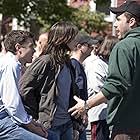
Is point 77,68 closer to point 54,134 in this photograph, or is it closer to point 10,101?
point 54,134

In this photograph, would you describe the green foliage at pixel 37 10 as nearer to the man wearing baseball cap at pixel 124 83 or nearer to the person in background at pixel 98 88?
the person in background at pixel 98 88

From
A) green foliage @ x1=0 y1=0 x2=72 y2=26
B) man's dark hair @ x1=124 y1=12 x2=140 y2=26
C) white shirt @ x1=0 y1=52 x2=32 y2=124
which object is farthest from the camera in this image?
green foliage @ x1=0 y1=0 x2=72 y2=26

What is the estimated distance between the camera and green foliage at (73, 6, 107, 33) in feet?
92.2

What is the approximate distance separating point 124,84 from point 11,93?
100cm

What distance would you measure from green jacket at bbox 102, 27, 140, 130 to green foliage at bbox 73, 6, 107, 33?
22561 mm

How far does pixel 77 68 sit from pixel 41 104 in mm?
1125

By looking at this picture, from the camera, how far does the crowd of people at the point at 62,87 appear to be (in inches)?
202

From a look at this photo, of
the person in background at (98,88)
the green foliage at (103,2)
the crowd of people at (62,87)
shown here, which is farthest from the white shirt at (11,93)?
the green foliage at (103,2)

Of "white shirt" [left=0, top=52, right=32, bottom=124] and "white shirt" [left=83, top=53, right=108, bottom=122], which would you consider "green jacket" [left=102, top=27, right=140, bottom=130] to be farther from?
"white shirt" [left=83, top=53, right=108, bottom=122]

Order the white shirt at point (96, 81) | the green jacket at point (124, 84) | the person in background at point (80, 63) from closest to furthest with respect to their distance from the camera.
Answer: the green jacket at point (124, 84), the person in background at point (80, 63), the white shirt at point (96, 81)

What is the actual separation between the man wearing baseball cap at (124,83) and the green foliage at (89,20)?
73.2 feet

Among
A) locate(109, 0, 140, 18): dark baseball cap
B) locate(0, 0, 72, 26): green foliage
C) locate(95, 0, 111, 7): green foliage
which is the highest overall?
locate(109, 0, 140, 18): dark baseball cap

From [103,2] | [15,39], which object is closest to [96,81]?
[15,39]

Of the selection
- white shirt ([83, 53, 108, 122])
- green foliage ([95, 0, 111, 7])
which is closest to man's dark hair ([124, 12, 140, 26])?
white shirt ([83, 53, 108, 122])
